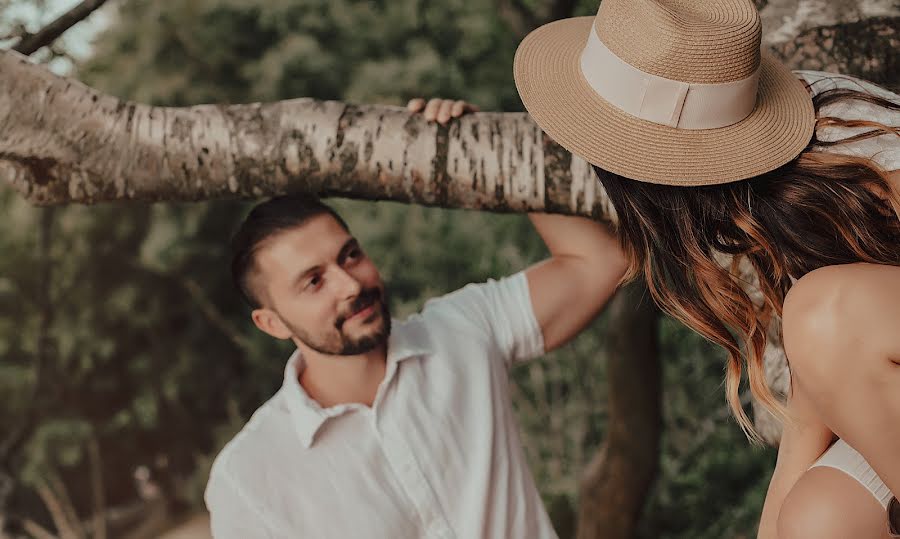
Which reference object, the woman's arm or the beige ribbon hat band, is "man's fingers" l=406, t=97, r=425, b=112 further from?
the woman's arm

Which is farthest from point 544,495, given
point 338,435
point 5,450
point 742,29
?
point 742,29

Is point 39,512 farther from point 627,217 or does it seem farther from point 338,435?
point 627,217

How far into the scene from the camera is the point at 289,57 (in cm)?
507

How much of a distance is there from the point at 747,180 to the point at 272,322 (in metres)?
1.32

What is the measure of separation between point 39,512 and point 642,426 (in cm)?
438

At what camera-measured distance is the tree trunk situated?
3.58 meters

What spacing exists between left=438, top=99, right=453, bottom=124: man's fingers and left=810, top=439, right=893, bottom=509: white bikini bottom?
1.00 metres

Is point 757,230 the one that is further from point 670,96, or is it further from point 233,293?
point 233,293

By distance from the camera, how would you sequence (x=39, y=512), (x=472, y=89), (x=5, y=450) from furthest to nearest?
(x=39, y=512) < (x=472, y=89) < (x=5, y=450)

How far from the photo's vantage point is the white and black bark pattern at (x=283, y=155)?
1.92 meters

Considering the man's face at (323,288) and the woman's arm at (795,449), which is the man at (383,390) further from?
the woman's arm at (795,449)

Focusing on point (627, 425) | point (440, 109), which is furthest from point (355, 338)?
point (627, 425)

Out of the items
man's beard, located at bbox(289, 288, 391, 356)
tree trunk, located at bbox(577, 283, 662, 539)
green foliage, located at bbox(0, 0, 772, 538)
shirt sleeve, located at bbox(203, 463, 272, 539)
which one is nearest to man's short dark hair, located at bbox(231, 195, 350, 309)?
man's beard, located at bbox(289, 288, 391, 356)

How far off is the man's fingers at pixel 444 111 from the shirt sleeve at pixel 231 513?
900 millimetres
